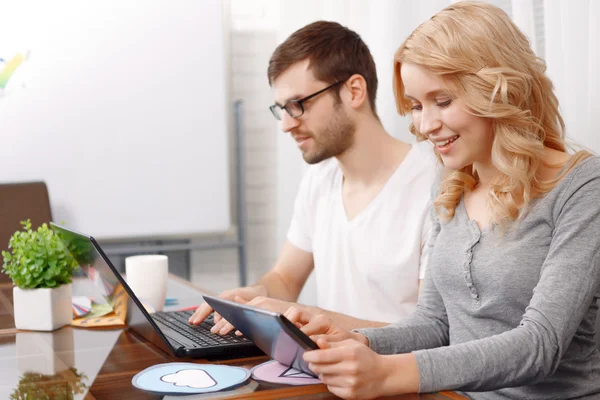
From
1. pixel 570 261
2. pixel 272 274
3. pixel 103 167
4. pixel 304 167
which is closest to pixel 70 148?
pixel 103 167


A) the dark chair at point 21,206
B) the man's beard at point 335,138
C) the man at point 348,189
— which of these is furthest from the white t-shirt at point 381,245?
the dark chair at point 21,206

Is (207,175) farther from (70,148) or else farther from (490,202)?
(490,202)

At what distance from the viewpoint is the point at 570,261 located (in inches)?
43.9

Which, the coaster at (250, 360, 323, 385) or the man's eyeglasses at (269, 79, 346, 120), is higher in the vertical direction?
the man's eyeglasses at (269, 79, 346, 120)

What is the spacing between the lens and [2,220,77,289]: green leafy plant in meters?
1.43

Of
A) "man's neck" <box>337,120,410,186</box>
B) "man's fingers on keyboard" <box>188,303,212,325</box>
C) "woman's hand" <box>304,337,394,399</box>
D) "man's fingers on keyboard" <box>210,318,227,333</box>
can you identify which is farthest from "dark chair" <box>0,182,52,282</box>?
"woman's hand" <box>304,337,394,399</box>

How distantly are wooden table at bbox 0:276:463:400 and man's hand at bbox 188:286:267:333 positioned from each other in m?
0.10

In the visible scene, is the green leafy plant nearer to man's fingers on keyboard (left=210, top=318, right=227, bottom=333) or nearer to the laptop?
the laptop

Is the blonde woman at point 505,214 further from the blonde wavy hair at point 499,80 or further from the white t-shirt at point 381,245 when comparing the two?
the white t-shirt at point 381,245

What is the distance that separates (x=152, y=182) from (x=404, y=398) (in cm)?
249

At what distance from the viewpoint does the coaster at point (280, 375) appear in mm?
1015

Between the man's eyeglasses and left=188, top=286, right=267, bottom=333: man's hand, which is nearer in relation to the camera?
left=188, top=286, right=267, bottom=333: man's hand

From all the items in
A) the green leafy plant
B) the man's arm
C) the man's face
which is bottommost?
the man's arm

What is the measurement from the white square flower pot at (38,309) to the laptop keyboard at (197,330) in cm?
19
